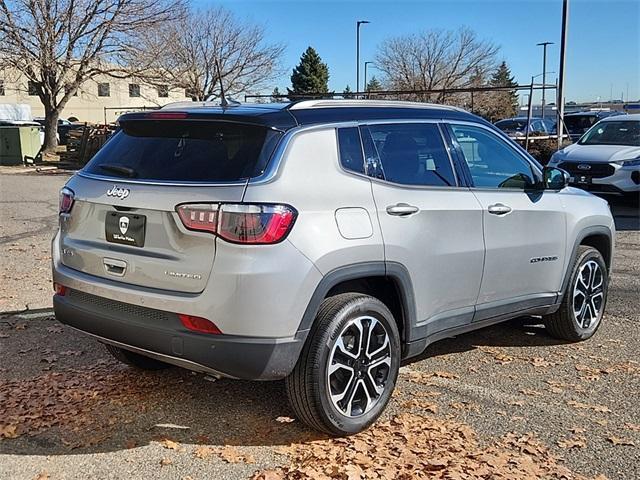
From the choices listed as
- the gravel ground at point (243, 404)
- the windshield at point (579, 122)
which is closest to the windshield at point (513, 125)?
the windshield at point (579, 122)

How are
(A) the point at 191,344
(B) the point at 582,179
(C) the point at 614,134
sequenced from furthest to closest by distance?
(C) the point at 614,134 < (B) the point at 582,179 < (A) the point at 191,344

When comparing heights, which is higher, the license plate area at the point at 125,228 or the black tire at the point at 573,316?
the license plate area at the point at 125,228

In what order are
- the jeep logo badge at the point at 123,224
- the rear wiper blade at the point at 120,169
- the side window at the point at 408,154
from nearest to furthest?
the jeep logo badge at the point at 123,224 < the rear wiper blade at the point at 120,169 < the side window at the point at 408,154

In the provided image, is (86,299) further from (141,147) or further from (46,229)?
(46,229)

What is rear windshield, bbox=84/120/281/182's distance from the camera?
11.2 feet

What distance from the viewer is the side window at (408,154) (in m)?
3.90

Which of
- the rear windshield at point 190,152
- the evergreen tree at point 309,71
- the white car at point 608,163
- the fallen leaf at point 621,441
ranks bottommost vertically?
the fallen leaf at point 621,441

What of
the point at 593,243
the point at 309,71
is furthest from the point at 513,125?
the point at 309,71

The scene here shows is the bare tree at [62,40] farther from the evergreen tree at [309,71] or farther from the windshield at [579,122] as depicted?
the evergreen tree at [309,71]

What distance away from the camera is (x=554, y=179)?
199 inches

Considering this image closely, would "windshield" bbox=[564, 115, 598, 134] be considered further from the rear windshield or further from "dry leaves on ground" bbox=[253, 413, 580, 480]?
the rear windshield

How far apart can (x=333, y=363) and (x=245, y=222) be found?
3.08 ft

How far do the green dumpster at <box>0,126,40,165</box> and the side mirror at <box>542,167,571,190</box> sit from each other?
2417 centimetres

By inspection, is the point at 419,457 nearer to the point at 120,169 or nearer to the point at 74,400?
the point at 74,400
